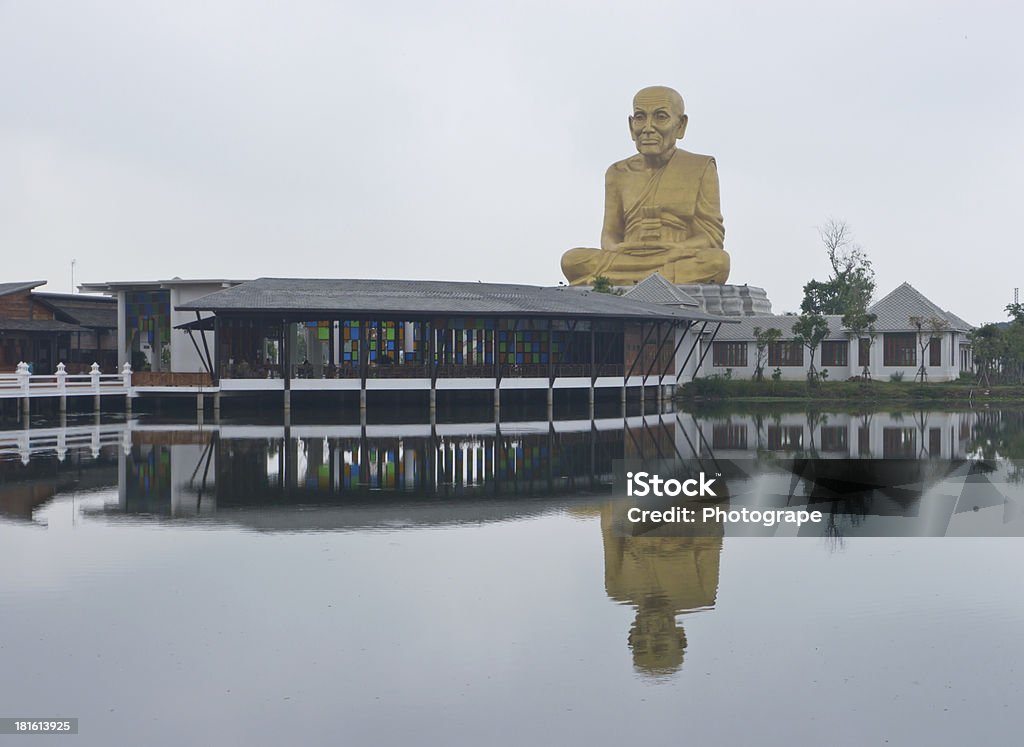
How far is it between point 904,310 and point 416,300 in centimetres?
2653

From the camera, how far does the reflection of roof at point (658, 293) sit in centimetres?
5697

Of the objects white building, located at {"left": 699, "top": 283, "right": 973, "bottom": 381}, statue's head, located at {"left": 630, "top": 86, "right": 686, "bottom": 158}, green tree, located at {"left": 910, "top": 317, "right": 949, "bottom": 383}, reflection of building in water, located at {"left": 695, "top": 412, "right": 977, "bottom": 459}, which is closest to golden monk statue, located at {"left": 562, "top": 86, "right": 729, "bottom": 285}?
statue's head, located at {"left": 630, "top": 86, "right": 686, "bottom": 158}

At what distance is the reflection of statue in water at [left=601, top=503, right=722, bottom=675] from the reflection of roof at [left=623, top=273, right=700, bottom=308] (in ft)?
136

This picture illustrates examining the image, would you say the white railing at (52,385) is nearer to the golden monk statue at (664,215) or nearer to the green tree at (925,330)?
the golden monk statue at (664,215)

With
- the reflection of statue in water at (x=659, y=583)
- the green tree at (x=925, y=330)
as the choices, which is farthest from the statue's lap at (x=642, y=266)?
the reflection of statue in water at (x=659, y=583)

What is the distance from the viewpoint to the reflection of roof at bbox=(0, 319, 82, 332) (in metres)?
48.5

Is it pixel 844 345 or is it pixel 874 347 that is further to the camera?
pixel 844 345

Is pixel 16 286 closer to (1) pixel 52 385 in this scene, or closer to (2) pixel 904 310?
(1) pixel 52 385

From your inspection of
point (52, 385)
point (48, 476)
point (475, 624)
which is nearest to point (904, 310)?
point (52, 385)

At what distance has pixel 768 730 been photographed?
8.46 meters

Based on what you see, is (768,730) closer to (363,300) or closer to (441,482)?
(441,482)

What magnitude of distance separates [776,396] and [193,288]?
87.0ft

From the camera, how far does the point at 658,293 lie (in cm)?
5750

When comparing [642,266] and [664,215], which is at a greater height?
[664,215]
